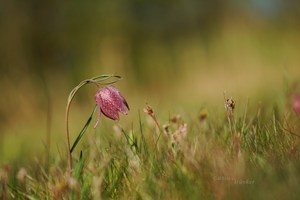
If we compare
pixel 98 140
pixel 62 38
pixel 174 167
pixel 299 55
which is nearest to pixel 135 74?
pixel 62 38

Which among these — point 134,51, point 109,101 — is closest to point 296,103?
point 109,101

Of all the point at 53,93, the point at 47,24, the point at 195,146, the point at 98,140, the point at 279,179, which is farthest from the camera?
the point at 47,24

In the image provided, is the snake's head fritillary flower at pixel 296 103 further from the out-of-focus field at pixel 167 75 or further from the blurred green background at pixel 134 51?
the out-of-focus field at pixel 167 75

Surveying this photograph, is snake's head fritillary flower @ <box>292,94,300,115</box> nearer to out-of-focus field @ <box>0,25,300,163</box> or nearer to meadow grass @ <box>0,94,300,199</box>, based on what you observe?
meadow grass @ <box>0,94,300,199</box>

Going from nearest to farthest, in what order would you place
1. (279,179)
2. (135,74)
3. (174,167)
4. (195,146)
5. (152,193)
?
(279,179)
(152,193)
(174,167)
(195,146)
(135,74)

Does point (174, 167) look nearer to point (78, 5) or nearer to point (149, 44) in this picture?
point (149, 44)

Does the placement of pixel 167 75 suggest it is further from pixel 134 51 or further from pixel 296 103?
pixel 296 103

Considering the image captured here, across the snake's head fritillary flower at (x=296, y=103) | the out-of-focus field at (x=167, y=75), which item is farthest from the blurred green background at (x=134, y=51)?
the snake's head fritillary flower at (x=296, y=103)
